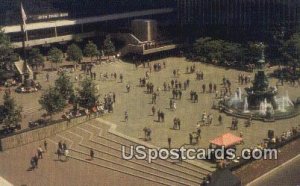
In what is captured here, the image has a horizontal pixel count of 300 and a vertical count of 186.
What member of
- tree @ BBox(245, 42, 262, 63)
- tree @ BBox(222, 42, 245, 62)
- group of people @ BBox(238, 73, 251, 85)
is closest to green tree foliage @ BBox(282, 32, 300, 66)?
tree @ BBox(245, 42, 262, 63)

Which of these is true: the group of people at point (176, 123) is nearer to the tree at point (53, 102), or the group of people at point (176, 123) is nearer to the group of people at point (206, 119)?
the group of people at point (206, 119)

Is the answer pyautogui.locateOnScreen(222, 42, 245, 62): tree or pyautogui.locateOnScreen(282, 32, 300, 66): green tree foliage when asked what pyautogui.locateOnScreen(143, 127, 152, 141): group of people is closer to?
pyautogui.locateOnScreen(282, 32, 300, 66): green tree foliage

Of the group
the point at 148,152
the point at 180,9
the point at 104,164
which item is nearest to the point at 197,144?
the point at 148,152

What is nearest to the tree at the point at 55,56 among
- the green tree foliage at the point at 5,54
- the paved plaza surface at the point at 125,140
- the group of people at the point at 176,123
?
the green tree foliage at the point at 5,54

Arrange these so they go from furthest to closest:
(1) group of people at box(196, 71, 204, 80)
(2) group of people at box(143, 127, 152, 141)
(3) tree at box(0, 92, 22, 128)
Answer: (1) group of people at box(196, 71, 204, 80)
(3) tree at box(0, 92, 22, 128)
(2) group of people at box(143, 127, 152, 141)

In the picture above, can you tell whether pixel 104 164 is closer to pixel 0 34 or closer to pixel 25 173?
pixel 25 173

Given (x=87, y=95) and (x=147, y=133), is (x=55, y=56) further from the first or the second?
(x=147, y=133)
